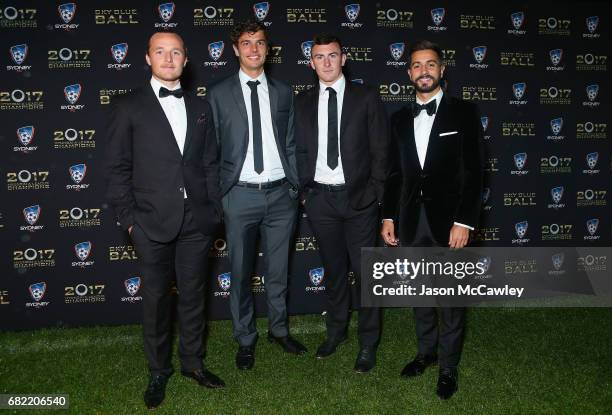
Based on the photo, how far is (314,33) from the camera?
4234mm

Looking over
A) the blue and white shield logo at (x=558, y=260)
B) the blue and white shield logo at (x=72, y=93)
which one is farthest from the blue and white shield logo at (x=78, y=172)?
the blue and white shield logo at (x=558, y=260)

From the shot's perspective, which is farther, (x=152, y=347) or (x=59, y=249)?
(x=59, y=249)

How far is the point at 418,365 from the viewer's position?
10.4ft

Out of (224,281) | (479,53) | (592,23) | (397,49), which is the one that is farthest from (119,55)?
(592,23)

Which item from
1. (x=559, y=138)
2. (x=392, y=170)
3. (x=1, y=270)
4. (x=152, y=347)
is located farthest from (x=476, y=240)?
(x=1, y=270)

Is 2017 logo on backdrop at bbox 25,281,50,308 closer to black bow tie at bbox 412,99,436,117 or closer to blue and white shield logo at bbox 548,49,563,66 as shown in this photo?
black bow tie at bbox 412,99,436,117

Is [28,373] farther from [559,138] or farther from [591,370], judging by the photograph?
[559,138]

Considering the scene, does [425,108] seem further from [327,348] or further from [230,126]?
[327,348]

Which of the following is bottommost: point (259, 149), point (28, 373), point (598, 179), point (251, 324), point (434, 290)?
point (28, 373)

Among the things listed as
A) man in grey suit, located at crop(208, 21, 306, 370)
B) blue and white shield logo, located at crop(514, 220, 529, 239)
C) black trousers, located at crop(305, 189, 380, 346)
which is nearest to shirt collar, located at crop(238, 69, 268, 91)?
man in grey suit, located at crop(208, 21, 306, 370)

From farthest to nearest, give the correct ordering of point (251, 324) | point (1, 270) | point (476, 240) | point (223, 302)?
point (476, 240) < point (223, 302) < point (1, 270) < point (251, 324)

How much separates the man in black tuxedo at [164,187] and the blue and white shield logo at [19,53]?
1768mm

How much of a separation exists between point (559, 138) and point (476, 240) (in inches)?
48.7

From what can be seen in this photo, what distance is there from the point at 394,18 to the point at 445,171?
6.78ft
